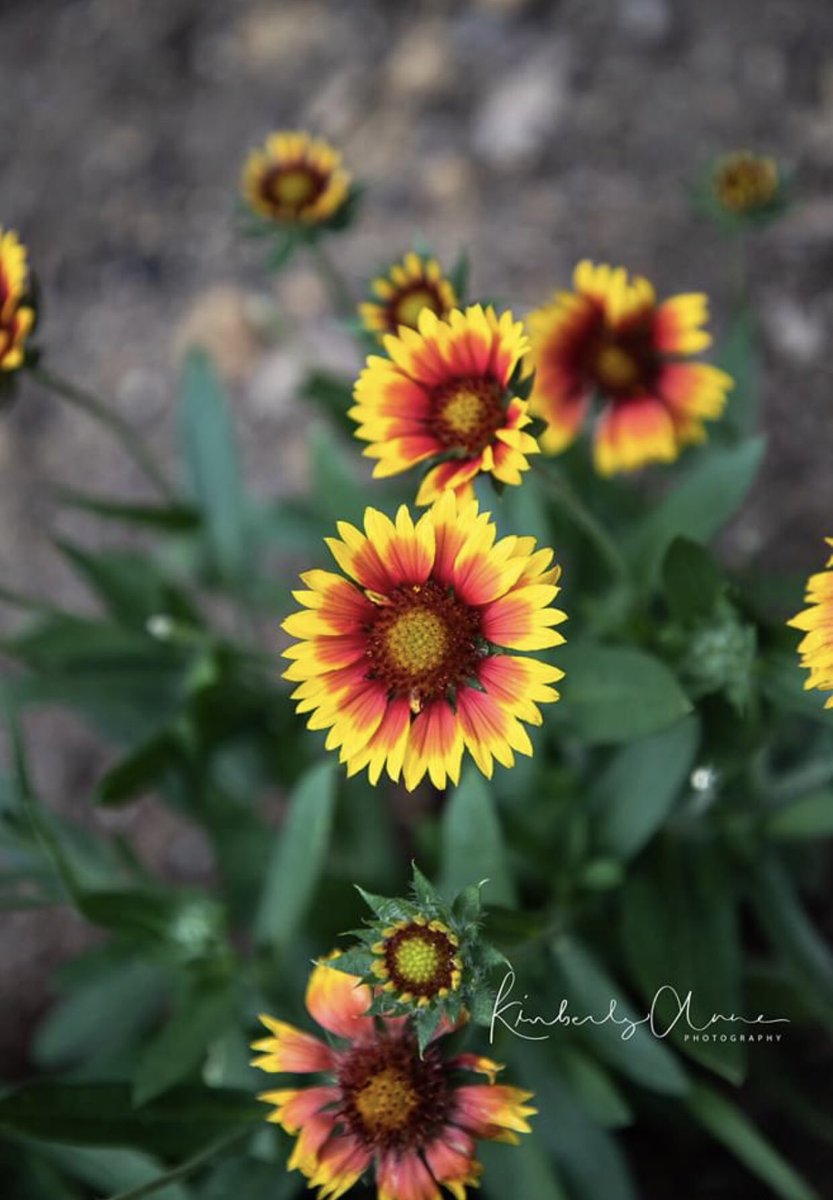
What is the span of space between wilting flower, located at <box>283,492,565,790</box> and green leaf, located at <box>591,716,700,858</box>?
0.44 m

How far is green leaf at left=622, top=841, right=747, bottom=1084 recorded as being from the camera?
1.54m

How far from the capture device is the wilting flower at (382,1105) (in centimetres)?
114

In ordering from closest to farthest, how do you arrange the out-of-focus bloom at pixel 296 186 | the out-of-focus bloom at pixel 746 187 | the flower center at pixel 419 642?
the flower center at pixel 419 642 < the out-of-focus bloom at pixel 296 186 < the out-of-focus bloom at pixel 746 187

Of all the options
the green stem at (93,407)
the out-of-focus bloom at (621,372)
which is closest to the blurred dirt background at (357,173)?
the green stem at (93,407)

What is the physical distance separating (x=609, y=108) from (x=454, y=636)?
6.51 feet

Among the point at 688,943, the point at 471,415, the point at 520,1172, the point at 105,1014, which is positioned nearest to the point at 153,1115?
the point at 520,1172

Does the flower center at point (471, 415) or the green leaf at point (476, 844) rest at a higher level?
the flower center at point (471, 415)

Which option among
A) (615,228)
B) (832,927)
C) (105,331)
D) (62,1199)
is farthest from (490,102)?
(62,1199)

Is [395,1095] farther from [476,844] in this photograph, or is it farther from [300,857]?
[300,857]

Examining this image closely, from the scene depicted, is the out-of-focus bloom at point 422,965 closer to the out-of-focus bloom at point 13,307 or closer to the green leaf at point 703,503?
the green leaf at point 703,503

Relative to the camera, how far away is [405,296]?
1.50m

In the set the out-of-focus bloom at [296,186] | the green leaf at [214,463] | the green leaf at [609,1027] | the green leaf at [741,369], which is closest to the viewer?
the green leaf at [609,1027]

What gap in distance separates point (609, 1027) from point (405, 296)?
988 millimetres

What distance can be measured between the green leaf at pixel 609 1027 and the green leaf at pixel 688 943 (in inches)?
1.5
